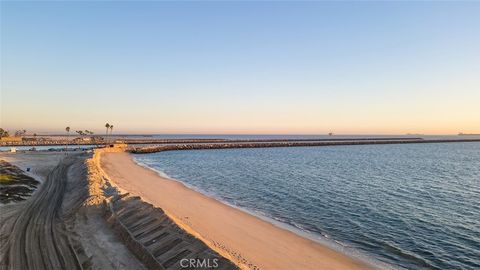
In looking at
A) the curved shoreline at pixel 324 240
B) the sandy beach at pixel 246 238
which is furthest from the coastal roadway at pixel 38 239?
the curved shoreline at pixel 324 240

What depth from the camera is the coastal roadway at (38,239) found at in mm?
14914

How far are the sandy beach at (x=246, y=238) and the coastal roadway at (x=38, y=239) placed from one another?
582 cm

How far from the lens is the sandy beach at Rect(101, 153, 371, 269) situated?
16.2m

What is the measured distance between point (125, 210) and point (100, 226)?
186 centimetres

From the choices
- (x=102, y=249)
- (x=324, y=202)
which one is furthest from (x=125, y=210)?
(x=324, y=202)

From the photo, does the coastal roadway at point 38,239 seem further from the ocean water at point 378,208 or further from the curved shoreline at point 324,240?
the ocean water at point 378,208

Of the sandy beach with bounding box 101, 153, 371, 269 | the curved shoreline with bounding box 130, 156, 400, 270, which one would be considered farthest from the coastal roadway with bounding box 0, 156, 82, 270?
the curved shoreline with bounding box 130, 156, 400, 270

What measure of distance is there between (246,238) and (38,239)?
12.0 m

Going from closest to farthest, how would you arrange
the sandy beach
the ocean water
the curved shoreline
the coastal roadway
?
the coastal roadway
the sandy beach
the curved shoreline
the ocean water

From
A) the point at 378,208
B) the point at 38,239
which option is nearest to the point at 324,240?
the point at 378,208

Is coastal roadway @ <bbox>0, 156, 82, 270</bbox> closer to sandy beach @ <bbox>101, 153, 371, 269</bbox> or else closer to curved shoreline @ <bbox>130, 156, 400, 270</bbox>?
sandy beach @ <bbox>101, 153, 371, 269</bbox>

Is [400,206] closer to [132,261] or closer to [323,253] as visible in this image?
[323,253]

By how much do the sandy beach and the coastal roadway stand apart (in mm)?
5821

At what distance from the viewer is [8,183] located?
33.1 m
